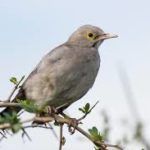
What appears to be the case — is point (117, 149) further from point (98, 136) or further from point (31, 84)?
point (31, 84)

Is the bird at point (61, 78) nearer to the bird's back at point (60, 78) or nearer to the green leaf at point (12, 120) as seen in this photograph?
the bird's back at point (60, 78)

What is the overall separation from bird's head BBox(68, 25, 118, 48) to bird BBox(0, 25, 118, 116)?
0.76 meters

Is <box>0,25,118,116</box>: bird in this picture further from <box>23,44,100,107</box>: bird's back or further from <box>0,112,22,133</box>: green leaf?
<box>0,112,22,133</box>: green leaf

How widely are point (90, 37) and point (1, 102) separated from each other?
4458mm

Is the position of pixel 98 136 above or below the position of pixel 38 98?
above

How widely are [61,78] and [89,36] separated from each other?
189cm

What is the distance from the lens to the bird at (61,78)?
226 inches

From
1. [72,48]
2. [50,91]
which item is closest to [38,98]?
[50,91]

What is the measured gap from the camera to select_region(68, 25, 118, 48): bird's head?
7.37 m

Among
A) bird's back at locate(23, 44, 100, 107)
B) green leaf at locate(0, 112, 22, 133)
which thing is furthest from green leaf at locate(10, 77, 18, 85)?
bird's back at locate(23, 44, 100, 107)

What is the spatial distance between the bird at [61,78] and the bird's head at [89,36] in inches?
29.7

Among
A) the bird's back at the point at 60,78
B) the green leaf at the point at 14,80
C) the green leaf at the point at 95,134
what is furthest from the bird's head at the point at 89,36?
the green leaf at the point at 95,134

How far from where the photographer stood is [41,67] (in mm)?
6066

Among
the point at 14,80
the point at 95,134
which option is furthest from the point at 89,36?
the point at 95,134
